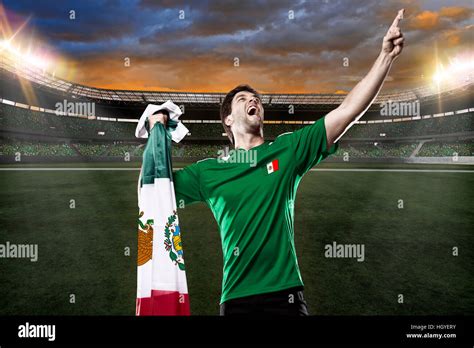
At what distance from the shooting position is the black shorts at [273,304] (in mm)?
2182

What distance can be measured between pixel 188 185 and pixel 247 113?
0.75 metres

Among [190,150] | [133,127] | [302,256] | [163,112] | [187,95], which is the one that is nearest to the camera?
[163,112]

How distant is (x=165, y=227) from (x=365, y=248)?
472 cm

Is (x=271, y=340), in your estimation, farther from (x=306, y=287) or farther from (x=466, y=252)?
(x=466, y=252)

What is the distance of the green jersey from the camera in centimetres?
223

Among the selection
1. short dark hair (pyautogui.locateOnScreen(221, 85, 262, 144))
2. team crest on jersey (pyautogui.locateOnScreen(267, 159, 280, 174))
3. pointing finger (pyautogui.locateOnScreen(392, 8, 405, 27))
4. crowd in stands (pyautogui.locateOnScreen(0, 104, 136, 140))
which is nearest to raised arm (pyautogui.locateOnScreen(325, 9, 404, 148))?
pointing finger (pyautogui.locateOnScreen(392, 8, 405, 27))

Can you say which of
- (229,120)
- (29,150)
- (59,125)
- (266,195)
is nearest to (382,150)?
(29,150)

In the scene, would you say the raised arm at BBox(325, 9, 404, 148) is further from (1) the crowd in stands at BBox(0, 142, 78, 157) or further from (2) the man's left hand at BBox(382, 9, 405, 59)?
(1) the crowd in stands at BBox(0, 142, 78, 157)

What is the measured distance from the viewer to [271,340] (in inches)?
95.0

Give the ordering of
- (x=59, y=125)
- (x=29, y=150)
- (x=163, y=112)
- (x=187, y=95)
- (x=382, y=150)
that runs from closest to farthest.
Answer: (x=163, y=112), (x=29, y=150), (x=187, y=95), (x=59, y=125), (x=382, y=150)

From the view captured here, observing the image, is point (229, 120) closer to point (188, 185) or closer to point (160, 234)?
point (188, 185)

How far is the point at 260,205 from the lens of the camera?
2266mm

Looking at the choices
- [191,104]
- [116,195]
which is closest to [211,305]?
[116,195]

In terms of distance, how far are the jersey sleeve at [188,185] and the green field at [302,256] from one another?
1.81 metres
